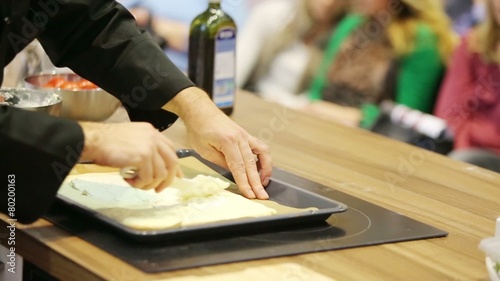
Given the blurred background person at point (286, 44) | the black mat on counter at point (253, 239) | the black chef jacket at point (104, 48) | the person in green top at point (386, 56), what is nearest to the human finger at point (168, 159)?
the black mat on counter at point (253, 239)

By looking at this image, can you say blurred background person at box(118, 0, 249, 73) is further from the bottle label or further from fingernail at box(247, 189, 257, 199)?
fingernail at box(247, 189, 257, 199)

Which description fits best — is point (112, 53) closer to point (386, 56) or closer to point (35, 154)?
point (35, 154)

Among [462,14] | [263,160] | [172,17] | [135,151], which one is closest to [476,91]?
[462,14]

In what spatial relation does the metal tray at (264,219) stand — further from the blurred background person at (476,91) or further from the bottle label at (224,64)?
the blurred background person at (476,91)

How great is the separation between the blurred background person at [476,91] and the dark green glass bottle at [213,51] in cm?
113

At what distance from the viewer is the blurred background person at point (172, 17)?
171 inches

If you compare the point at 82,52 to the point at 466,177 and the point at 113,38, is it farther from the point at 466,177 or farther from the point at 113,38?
the point at 466,177

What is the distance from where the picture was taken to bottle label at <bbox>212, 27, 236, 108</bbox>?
2332 mm

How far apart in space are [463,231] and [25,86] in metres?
1.07

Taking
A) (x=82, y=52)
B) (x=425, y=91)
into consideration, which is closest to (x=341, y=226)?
(x=82, y=52)

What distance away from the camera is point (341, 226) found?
161 cm

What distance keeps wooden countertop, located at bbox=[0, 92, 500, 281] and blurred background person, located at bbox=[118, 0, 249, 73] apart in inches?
67.8

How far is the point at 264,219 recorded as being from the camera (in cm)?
152

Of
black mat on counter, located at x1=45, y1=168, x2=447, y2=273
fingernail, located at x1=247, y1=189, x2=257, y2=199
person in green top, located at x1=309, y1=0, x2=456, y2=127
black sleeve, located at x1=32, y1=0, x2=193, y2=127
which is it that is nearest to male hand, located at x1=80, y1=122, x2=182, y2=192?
black mat on counter, located at x1=45, y1=168, x2=447, y2=273
